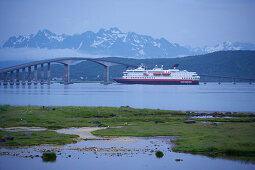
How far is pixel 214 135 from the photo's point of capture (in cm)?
2531

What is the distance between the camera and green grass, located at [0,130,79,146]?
2380 centimetres

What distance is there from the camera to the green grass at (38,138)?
78.1 ft

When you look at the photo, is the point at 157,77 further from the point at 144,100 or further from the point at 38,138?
the point at 38,138

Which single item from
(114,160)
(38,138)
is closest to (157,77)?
(38,138)

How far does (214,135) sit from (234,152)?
11.9 feet

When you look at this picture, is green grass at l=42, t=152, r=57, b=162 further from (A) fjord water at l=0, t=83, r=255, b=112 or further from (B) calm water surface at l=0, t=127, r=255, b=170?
(A) fjord water at l=0, t=83, r=255, b=112

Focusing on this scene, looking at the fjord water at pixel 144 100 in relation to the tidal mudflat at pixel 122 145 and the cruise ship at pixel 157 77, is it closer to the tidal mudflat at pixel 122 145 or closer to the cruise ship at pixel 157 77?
the tidal mudflat at pixel 122 145

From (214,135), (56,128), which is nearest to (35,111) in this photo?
(56,128)

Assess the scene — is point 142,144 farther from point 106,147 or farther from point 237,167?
point 237,167

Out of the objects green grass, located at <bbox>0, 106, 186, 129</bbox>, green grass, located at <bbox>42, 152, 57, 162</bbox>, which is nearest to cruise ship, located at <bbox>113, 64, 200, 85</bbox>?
green grass, located at <bbox>0, 106, 186, 129</bbox>

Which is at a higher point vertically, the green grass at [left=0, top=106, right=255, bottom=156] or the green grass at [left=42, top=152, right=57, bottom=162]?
the green grass at [left=0, top=106, right=255, bottom=156]

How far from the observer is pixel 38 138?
82.9ft

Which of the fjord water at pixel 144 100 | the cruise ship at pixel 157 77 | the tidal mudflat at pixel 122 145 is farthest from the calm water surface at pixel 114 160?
the cruise ship at pixel 157 77

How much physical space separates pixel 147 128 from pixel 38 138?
8.55 metres
